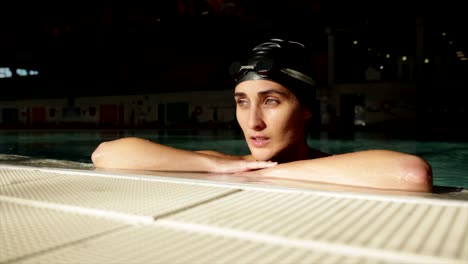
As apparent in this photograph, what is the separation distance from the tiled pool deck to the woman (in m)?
0.78

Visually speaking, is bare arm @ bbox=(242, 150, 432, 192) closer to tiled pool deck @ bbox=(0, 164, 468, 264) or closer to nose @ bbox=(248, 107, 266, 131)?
nose @ bbox=(248, 107, 266, 131)

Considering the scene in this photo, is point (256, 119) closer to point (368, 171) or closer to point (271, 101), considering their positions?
point (271, 101)

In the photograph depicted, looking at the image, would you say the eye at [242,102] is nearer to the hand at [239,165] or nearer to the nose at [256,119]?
the nose at [256,119]

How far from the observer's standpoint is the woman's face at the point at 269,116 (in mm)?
2814

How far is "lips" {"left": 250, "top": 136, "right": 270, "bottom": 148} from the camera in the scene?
9.44 ft

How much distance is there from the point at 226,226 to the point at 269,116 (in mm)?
1665

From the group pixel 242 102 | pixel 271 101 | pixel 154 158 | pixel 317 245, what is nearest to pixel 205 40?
pixel 154 158

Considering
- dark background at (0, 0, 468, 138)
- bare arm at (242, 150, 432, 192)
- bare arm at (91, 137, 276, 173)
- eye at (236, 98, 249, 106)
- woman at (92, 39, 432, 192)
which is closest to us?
bare arm at (242, 150, 432, 192)

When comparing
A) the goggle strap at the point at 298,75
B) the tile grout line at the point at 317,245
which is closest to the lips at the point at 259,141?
the goggle strap at the point at 298,75

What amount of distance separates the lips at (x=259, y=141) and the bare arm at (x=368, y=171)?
22 cm

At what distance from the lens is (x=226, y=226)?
3.99 feet

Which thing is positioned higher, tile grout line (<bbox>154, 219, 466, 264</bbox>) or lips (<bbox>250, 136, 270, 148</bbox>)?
lips (<bbox>250, 136, 270, 148</bbox>)

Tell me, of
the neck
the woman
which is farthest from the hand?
the neck

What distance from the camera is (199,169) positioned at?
10.1ft
